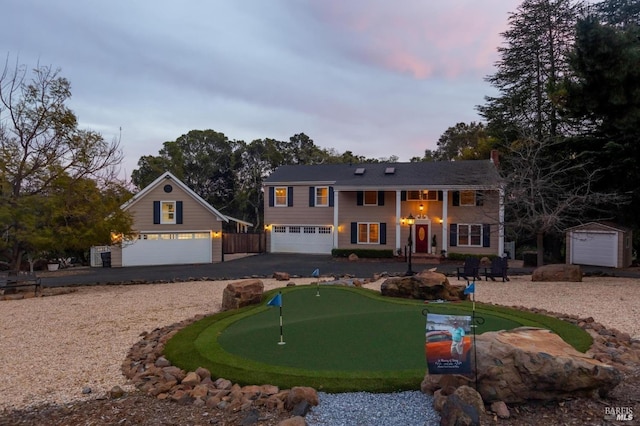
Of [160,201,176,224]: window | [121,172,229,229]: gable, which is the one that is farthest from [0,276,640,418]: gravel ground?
[160,201,176,224]: window

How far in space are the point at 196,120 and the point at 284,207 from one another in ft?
39.5

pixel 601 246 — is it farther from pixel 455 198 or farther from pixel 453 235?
pixel 455 198

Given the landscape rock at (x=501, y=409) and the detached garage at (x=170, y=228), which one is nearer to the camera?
the landscape rock at (x=501, y=409)

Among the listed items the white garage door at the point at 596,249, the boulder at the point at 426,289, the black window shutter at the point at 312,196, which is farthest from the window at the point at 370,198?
the boulder at the point at 426,289

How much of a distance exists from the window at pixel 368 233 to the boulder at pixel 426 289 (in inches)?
616

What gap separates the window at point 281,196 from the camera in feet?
100

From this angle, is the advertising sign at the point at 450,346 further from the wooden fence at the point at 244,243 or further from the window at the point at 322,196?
the wooden fence at the point at 244,243

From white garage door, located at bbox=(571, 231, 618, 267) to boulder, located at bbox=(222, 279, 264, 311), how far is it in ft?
55.6

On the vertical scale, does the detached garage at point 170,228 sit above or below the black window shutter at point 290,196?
below

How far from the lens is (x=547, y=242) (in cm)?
2775

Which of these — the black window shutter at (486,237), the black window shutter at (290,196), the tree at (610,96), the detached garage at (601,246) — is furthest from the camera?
the black window shutter at (290,196)

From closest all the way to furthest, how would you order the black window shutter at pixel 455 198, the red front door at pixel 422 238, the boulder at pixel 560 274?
the boulder at pixel 560 274, the black window shutter at pixel 455 198, the red front door at pixel 422 238

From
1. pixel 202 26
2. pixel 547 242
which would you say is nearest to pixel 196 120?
pixel 202 26

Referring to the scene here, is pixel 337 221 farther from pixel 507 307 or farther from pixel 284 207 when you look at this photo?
pixel 507 307
